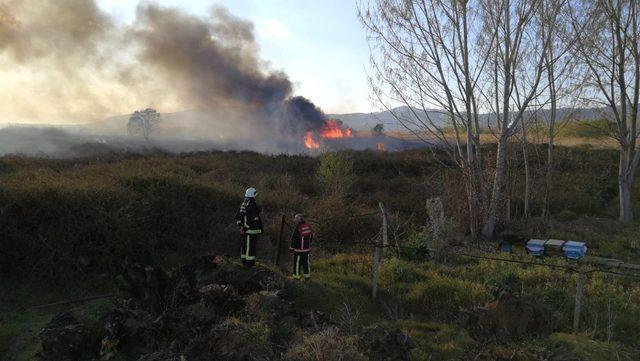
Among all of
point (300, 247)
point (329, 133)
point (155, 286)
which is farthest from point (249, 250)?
point (329, 133)

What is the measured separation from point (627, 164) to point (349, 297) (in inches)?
678

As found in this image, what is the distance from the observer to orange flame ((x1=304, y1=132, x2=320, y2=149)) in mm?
62019

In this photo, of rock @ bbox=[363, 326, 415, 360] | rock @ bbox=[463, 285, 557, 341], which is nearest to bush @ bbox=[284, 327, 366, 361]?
rock @ bbox=[363, 326, 415, 360]

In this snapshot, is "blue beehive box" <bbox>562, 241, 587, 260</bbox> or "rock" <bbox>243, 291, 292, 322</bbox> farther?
"blue beehive box" <bbox>562, 241, 587, 260</bbox>

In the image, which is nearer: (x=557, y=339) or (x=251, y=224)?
(x=557, y=339)

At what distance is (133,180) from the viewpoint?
44.6 feet

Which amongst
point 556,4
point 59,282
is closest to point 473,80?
point 556,4

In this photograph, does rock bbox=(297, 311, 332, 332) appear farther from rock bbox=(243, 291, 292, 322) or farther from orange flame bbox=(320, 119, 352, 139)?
orange flame bbox=(320, 119, 352, 139)

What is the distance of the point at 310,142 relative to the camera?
63531 mm

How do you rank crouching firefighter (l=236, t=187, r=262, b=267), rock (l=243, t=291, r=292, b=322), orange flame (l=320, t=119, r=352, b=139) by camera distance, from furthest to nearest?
1. orange flame (l=320, t=119, r=352, b=139)
2. crouching firefighter (l=236, t=187, r=262, b=267)
3. rock (l=243, t=291, r=292, b=322)

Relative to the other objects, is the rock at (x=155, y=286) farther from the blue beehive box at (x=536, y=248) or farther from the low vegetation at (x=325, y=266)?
the blue beehive box at (x=536, y=248)

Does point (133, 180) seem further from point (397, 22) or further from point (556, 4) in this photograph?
point (556, 4)

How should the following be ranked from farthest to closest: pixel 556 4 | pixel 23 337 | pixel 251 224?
pixel 556 4 < pixel 251 224 < pixel 23 337

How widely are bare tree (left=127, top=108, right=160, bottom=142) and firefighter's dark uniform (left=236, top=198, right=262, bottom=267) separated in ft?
300
